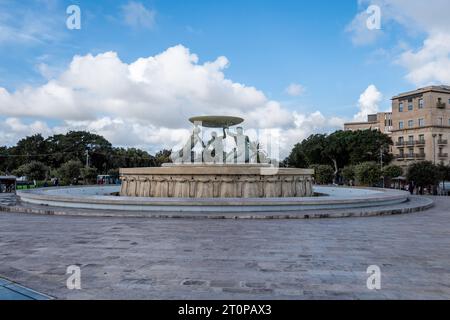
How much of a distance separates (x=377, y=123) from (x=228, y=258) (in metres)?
63.8

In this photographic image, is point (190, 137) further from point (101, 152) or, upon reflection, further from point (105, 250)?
point (101, 152)

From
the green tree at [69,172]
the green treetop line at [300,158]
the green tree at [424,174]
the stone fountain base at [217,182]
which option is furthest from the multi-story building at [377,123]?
the stone fountain base at [217,182]

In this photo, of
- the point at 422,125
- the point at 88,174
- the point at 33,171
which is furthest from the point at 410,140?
the point at 33,171

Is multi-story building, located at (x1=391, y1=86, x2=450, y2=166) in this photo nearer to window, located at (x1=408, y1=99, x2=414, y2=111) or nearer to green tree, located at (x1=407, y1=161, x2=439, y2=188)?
window, located at (x1=408, y1=99, x2=414, y2=111)

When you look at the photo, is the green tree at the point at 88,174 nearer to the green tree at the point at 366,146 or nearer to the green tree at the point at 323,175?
the green tree at the point at 323,175

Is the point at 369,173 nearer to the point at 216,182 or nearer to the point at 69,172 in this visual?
the point at 216,182

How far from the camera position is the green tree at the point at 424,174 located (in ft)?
86.2

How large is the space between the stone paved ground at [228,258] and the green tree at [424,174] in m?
17.5

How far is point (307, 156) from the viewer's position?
4931 cm

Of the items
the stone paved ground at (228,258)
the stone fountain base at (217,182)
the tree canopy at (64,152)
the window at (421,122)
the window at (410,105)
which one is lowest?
the stone paved ground at (228,258)

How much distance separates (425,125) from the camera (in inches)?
1778

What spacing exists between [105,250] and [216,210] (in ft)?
18.9

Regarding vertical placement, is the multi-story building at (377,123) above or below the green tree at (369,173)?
above

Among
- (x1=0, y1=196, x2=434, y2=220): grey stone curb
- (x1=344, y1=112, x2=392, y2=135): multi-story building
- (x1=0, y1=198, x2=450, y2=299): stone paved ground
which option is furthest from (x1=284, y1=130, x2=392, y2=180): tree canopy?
(x1=0, y1=198, x2=450, y2=299): stone paved ground
